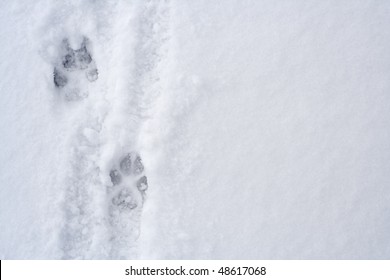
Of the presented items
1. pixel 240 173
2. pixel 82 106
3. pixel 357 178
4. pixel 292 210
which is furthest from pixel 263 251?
pixel 82 106

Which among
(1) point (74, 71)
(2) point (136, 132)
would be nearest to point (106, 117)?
(2) point (136, 132)

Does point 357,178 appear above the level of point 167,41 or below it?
below

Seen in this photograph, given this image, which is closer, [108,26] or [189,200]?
[189,200]

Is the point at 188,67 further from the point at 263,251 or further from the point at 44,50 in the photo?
the point at 263,251

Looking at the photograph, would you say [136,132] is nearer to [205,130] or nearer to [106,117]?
[106,117]

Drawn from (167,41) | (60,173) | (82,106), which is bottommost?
(60,173)

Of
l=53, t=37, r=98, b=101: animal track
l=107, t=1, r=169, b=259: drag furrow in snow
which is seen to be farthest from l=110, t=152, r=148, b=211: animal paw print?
l=53, t=37, r=98, b=101: animal track

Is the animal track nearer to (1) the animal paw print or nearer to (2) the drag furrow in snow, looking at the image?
(2) the drag furrow in snow

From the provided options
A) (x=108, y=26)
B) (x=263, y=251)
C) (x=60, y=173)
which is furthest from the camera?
(x=108, y=26)
